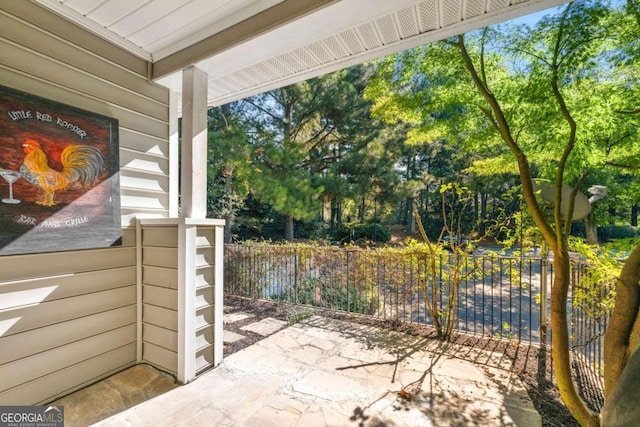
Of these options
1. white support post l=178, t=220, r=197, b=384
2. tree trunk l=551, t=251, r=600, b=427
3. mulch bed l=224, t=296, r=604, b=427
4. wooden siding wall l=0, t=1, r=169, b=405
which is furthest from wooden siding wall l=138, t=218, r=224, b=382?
tree trunk l=551, t=251, r=600, b=427

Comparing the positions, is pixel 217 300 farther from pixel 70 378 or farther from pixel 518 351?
pixel 518 351

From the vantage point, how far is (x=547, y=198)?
2.64m

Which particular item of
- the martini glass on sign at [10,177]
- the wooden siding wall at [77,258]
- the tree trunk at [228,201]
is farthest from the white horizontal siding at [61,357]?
the tree trunk at [228,201]

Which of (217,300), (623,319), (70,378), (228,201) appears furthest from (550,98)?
(228,201)

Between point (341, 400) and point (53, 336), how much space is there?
203 cm

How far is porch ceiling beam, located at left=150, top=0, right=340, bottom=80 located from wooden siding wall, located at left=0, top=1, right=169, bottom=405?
30 centimetres

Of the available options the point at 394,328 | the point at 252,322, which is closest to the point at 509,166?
the point at 394,328

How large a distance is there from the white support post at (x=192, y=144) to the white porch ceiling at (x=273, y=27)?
0.14 meters

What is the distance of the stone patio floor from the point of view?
1.71 meters

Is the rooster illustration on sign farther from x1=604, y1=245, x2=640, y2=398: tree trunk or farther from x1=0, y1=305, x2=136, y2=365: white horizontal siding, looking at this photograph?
x1=604, y1=245, x2=640, y2=398: tree trunk

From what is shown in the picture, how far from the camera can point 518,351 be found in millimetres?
2713

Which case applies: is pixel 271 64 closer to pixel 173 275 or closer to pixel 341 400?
pixel 173 275

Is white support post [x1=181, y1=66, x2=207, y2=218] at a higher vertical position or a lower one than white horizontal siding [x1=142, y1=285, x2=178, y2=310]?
higher

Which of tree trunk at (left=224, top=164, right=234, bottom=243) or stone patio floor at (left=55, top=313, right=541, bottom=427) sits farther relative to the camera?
tree trunk at (left=224, top=164, right=234, bottom=243)
